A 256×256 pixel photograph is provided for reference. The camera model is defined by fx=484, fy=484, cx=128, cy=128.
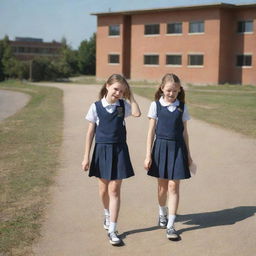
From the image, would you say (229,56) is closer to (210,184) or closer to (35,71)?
(35,71)

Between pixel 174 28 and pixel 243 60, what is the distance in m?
6.98

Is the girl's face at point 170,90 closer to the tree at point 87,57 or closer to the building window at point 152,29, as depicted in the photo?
the building window at point 152,29

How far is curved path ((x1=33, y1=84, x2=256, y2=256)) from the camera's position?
13.6ft

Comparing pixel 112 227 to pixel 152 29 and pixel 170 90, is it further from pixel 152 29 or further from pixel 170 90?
pixel 152 29

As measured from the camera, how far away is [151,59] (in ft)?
149

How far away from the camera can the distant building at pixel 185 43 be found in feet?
131

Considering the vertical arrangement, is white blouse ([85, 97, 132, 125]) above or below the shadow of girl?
above

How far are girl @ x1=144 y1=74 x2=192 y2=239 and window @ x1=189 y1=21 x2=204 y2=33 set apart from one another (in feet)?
124

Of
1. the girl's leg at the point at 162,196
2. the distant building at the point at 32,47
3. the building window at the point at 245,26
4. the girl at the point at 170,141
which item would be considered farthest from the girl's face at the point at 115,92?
the distant building at the point at 32,47

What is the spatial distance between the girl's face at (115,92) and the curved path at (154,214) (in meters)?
1.26

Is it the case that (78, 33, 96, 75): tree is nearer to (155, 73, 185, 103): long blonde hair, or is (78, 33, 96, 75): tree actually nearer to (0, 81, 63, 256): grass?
(0, 81, 63, 256): grass

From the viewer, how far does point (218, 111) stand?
17312 millimetres

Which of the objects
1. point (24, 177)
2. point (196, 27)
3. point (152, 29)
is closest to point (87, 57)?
point (152, 29)

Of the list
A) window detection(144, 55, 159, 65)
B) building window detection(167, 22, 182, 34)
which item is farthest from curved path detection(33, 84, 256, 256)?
window detection(144, 55, 159, 65)
